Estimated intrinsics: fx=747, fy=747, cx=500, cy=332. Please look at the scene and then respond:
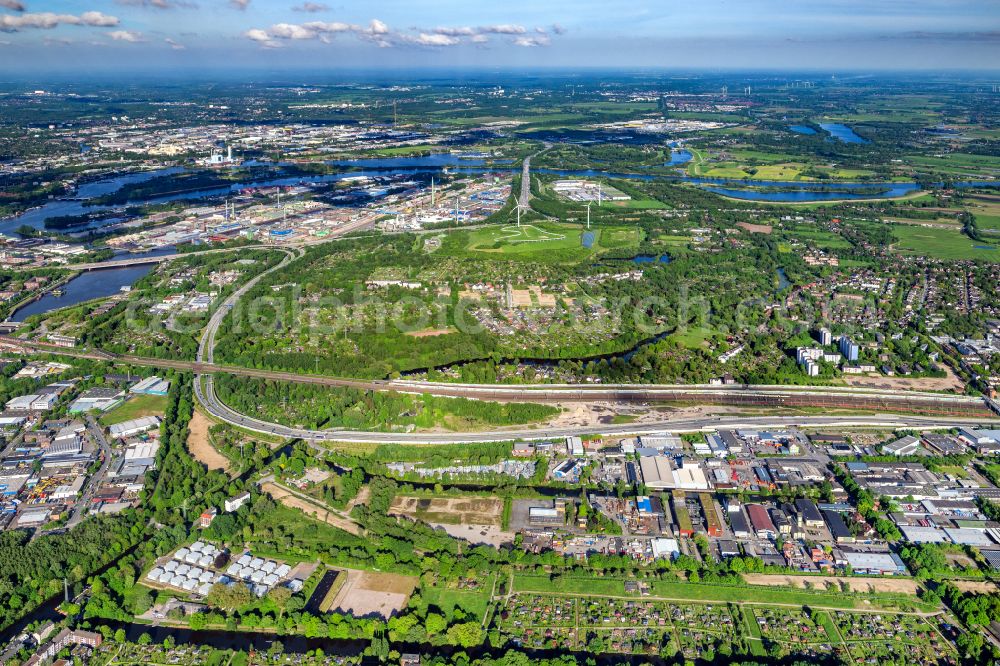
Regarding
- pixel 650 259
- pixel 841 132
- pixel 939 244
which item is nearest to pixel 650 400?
pixel 650 259

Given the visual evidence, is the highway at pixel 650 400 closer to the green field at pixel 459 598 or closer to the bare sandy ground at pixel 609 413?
the bare sandy ground at pixel 609 413

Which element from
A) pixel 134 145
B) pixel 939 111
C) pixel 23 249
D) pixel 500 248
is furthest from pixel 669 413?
pixel 939 111

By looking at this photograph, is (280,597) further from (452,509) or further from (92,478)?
(92,478)

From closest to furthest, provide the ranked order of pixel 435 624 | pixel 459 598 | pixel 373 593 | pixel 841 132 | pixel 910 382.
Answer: pixel 435 624 < pixel 459 598 < pixel 373 593 < pixel 910 382 < pixel 841 132

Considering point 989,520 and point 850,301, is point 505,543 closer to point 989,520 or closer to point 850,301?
point 989,520

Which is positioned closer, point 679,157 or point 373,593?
point 373,593

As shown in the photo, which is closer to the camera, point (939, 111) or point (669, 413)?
point (669, 413)
